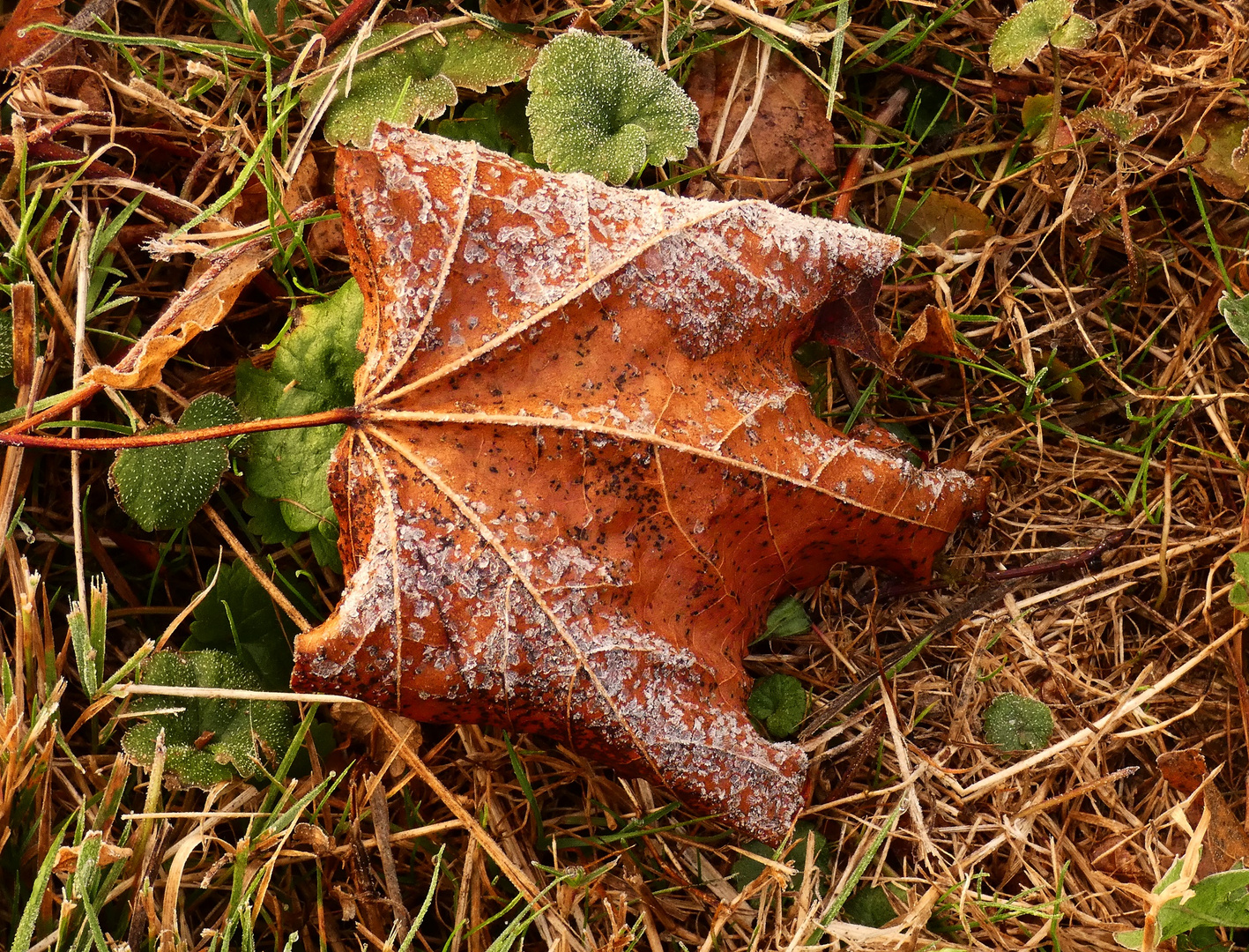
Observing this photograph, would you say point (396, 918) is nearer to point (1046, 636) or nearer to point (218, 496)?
point (218, 496)

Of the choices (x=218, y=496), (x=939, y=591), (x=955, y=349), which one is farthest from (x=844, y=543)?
(x=218, y=496)

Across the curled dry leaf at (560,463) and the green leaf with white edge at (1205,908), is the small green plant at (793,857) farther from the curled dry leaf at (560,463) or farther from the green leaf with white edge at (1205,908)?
the green leaf with white edge at (1205,908)

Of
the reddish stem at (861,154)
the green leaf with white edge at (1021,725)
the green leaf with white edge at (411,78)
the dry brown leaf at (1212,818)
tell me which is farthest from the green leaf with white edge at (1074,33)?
the dry brown leaf at (1212,818)

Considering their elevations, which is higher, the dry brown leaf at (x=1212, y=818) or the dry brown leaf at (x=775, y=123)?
the dry brown leaf at (x=775, y=123)

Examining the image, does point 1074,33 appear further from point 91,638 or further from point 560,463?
point 91,638

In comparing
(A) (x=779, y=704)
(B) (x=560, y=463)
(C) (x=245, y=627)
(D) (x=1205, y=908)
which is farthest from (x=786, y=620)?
(C) (x=245, y=627)
